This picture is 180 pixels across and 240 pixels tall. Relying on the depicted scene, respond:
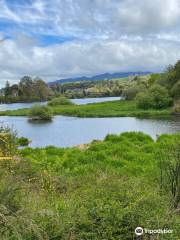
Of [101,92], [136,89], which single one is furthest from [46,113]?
[101,92]

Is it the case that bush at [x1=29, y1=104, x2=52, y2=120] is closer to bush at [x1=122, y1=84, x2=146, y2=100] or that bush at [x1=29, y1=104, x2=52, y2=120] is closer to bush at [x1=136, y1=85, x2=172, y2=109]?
bush at [x1=136, y1=85, x2=172, y2=109]

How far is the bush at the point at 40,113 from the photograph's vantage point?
6631cm

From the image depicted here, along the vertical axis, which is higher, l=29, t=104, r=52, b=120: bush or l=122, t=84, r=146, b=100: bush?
l=122, t=84, r=146, b=100: bush

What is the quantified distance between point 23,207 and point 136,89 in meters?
93.5

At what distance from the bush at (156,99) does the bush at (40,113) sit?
64.2ft

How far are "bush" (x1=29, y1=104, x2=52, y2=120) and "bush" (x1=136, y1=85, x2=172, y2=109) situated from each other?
1956cm

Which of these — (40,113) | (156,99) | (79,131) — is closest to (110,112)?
(156,99)

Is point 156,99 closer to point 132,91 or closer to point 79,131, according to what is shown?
point 132,91

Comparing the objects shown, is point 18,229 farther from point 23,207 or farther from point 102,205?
point 102,205

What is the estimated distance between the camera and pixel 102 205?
6047 millimetres

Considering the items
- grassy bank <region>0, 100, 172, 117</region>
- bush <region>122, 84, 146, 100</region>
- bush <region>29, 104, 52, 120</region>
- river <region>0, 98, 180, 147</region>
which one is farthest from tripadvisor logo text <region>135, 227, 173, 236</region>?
bush <region>122, 84, 146, 100</region>

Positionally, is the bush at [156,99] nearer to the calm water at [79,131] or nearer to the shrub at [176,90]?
the shrub at [176,90]

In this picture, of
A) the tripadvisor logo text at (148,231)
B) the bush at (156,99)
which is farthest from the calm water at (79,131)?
the bush at (156,99)

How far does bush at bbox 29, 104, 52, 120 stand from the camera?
6631 cm
